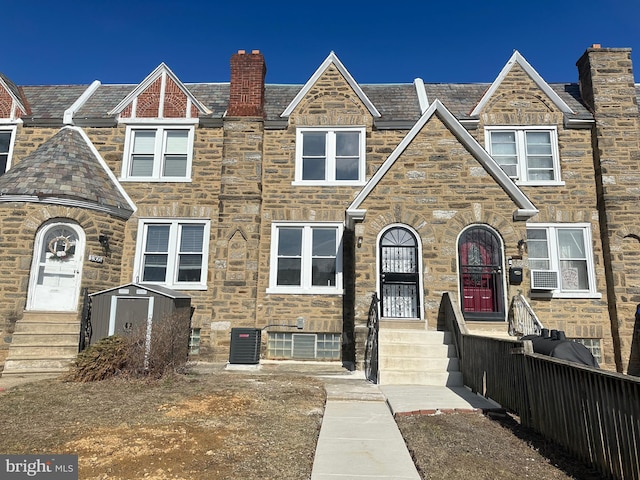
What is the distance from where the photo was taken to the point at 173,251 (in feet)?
42.9

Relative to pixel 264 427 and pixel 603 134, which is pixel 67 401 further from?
pixel 603 134

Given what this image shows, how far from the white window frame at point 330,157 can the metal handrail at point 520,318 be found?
18.4ft

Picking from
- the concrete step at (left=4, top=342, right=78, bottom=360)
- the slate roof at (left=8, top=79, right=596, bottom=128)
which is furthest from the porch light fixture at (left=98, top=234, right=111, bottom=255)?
the slate roof at (left=8, top=79, right=596, bottom=128)

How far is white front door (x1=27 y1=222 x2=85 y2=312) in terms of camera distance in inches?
440

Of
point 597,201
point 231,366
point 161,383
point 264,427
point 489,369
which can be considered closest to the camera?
point 264,427

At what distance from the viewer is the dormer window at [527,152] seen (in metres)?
13.2

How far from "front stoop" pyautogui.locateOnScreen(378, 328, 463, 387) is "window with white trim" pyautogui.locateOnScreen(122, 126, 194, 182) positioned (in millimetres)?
8276

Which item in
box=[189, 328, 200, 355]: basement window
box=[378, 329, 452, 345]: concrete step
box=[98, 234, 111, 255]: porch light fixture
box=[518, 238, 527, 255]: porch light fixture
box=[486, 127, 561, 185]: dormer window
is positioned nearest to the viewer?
box=[378, 329, 452, 345]: concrete step

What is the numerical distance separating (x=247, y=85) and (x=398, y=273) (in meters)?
7.95

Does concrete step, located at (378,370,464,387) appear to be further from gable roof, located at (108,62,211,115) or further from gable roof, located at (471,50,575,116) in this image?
gable roof, located at (108,62,211,115)

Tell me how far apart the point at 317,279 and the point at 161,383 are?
19.1ft

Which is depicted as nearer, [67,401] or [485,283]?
[67,401]

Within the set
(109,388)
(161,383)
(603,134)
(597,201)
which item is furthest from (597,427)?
(603,134)

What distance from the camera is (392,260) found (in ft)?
36.5
